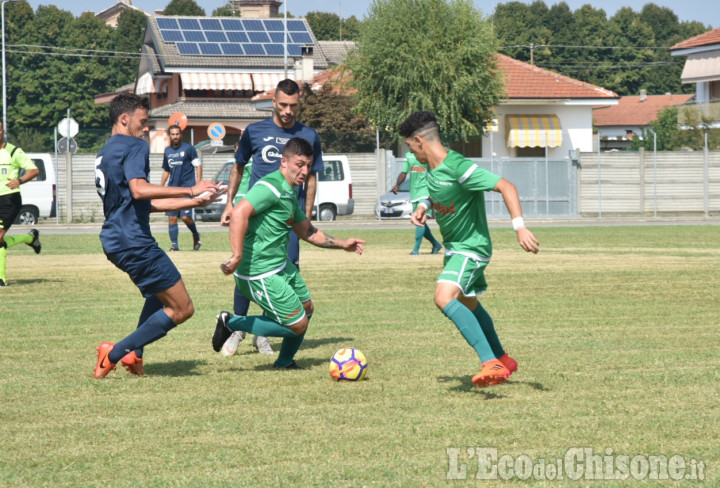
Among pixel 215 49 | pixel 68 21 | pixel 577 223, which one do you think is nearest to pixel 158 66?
pixel 215 49

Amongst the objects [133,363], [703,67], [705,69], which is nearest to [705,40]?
[703,67]

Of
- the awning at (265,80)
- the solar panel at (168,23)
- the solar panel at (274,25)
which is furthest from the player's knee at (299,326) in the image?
the solar panel at (168,23)

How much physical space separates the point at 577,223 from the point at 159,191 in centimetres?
2630

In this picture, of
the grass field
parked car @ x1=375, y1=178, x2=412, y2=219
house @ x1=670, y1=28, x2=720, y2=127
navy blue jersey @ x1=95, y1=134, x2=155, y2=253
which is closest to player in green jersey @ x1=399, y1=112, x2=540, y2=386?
the grass field

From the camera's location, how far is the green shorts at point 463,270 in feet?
22.0

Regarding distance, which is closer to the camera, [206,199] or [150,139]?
[206,199]

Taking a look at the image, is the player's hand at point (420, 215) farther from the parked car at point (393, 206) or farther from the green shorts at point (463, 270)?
the parked car at point (393, 206)

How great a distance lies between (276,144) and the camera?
8.53 meters

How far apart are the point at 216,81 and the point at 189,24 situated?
3856mm

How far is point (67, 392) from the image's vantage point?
667 cm

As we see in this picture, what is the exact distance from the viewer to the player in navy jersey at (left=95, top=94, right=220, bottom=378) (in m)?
6.93

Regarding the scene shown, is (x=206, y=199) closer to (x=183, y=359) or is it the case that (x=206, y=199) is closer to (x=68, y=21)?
(x=183, y=359)

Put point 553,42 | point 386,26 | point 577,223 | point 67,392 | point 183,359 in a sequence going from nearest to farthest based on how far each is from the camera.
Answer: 1. point 67,392
2. point 183,359
3. point 577,223
4. point 386,26
5. point 553,42

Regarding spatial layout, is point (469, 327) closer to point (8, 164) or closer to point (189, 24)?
point (8, 164)
